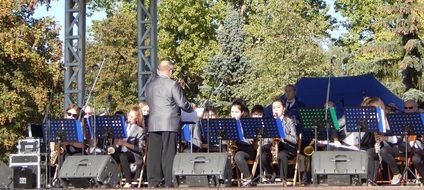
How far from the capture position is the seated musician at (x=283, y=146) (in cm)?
1730

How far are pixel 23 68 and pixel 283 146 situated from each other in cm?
1888

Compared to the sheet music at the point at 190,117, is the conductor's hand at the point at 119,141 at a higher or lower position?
lower

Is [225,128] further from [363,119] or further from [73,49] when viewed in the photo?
[73,49]

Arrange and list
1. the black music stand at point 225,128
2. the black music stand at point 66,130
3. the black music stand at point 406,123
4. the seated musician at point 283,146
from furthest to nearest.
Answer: the black music stand at point 66,130
the seated musician at point 283,146
the black music stand at point 225,128
the black music stand at point 406,123

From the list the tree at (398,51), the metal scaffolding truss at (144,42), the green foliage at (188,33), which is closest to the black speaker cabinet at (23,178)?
the metal scaffolding truss at (144,42)

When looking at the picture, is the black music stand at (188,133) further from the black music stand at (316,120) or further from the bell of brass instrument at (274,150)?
the black music stand at (316,120)

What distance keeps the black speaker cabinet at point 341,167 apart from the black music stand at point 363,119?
480 millimetres

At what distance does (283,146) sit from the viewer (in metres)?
17.6

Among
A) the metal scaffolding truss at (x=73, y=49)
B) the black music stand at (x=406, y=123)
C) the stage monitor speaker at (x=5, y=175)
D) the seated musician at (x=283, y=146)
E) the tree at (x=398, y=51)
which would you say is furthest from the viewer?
the tree at (x=398, y=51)

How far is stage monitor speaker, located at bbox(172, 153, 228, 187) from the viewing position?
1630cm

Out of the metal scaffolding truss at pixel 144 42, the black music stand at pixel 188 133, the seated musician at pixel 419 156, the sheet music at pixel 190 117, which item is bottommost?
the seated musician at pixel 419 156

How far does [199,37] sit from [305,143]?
40532 millimetres

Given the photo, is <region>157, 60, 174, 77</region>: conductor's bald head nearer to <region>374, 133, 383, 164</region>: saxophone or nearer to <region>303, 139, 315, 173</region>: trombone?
<region>303, 139, 315, 173</region>: trombone

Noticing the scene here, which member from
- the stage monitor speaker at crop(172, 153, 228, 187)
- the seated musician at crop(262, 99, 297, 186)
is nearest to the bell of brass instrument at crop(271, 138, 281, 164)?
the seated musician at crop(262, 99, 297, 186)
